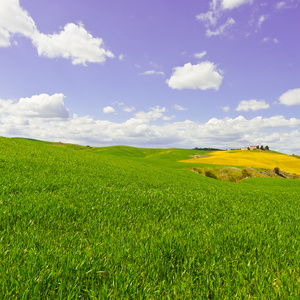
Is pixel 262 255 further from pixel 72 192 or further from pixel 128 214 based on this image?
pixel 72 192

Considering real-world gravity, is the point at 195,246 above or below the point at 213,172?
above

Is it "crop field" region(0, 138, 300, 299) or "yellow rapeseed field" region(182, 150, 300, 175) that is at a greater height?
"crop field" region(0, 138, 300, 299)

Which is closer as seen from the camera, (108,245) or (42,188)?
(108,245)

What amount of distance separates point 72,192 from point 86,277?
17.6 ft

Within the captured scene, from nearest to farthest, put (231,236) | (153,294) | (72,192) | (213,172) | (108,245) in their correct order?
(153,294) → (108,245) → (231,236) → (72,192) → (213,172)

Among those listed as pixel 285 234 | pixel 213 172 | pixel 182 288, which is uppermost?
pixel 182 288

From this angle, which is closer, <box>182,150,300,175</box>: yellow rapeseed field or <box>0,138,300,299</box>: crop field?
<box>0,138,300,299</box>: crop field

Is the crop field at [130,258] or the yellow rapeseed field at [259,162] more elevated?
the crop field at [130,258]

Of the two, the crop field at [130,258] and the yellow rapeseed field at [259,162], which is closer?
the crop field at [130,258]

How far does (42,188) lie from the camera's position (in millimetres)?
7508

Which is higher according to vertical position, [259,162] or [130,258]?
[130,258]

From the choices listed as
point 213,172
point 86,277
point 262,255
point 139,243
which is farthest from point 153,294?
point 213,172

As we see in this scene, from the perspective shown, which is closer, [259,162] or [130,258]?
[130,258]

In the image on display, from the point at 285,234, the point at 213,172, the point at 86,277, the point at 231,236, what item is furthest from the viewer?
the point at 213,172
